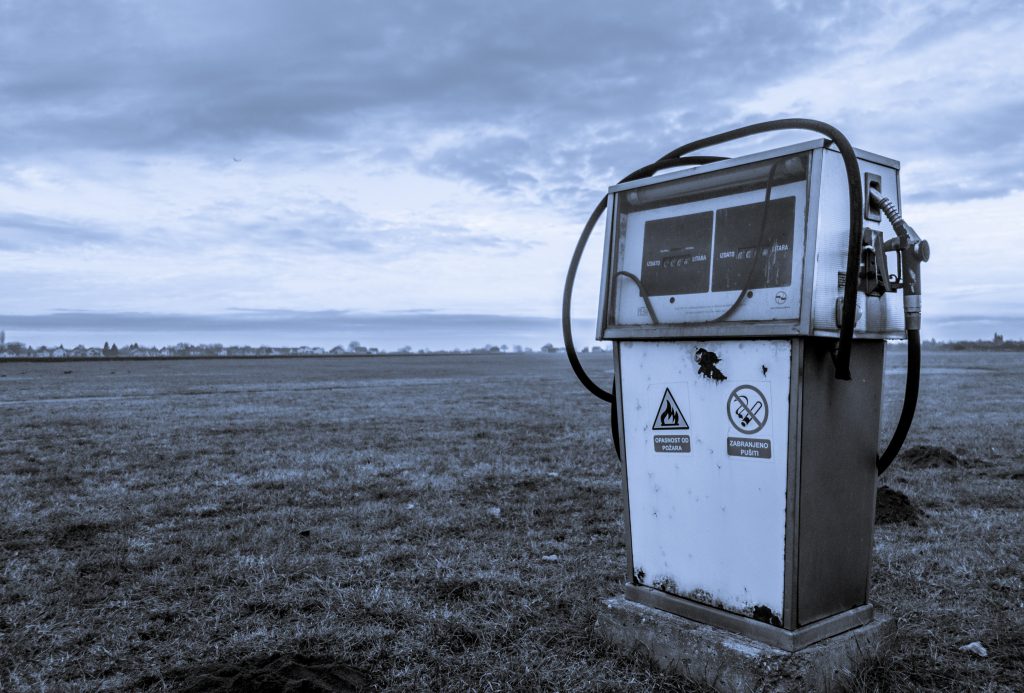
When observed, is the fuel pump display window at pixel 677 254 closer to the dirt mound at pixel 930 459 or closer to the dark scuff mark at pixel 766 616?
the dark scuff mark at pixel 766 616

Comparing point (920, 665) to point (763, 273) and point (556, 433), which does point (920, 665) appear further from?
point (556, 433)

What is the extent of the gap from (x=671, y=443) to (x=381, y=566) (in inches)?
104

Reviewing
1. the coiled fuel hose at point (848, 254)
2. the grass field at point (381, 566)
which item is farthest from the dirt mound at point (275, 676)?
the coiled fuel hose at point (848, 254)

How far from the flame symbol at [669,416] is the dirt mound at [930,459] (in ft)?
22.8

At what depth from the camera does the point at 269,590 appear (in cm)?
494

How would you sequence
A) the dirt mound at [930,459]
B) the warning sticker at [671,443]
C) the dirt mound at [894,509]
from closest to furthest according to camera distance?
the warning sticker at [671,443], the dirt mound at [894,509], the dirt mound at [930,459]

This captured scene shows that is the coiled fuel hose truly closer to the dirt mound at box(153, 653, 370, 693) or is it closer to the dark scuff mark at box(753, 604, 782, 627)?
the dark scuff mark at box(753, 604, 782, 627)

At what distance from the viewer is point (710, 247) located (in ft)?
11.6

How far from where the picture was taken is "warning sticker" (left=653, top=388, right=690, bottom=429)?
3.55 meters

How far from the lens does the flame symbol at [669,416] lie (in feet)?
11.7

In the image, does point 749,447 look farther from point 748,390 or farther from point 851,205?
point 851,205

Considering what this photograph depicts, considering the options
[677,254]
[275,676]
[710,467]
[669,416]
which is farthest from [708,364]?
[275,676]

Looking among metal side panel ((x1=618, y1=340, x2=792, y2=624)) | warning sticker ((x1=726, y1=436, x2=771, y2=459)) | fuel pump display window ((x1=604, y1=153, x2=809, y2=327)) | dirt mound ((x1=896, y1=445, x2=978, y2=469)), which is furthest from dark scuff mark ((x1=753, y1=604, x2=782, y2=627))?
dirt mound ((x1=896, y1=445, x2=978, y2=469))

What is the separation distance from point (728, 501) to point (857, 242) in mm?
1174
